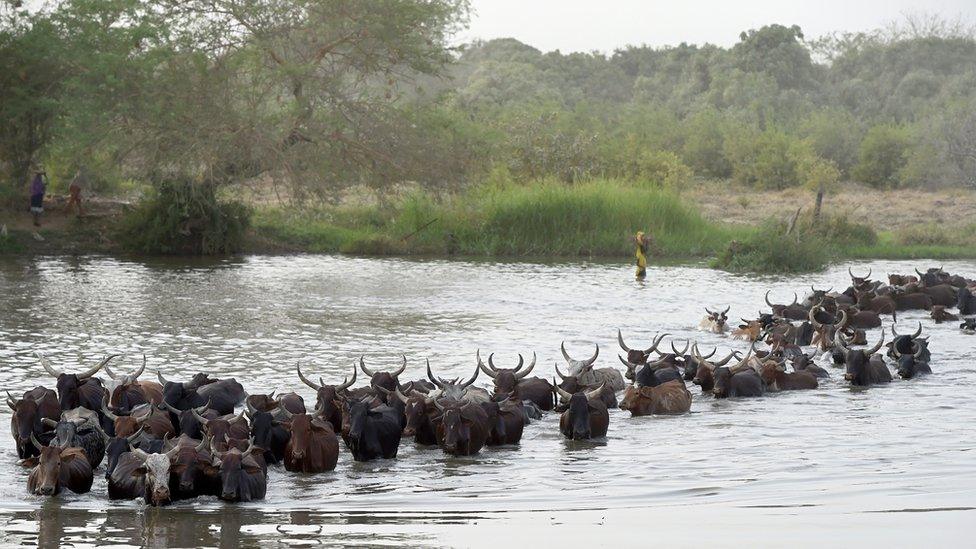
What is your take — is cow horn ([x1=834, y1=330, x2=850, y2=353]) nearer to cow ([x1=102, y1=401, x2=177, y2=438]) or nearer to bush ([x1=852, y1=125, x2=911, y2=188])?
cow ([x1=102, y1=401, x2=177, y2=438])

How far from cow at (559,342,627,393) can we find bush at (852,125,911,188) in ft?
105

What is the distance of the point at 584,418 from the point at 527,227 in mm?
A: 21825

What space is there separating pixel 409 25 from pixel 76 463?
22.8m

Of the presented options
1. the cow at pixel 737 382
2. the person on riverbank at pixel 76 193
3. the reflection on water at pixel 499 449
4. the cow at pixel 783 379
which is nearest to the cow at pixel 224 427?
the reflection on water at pixel 499 449

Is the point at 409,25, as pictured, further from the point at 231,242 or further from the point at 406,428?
the point at 406,428

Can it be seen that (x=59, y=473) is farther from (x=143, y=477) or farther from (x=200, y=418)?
(x=200, y=418)

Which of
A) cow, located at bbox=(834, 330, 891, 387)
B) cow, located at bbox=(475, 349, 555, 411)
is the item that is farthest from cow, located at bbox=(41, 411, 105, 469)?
cow, located at bbox=(834, 330, 891, 387)

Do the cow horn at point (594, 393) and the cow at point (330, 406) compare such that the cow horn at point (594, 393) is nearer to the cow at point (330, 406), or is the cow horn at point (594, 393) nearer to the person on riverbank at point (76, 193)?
the cow at point (330, 406)

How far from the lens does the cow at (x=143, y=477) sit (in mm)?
8969

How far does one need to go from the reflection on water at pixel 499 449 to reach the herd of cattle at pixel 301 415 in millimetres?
181

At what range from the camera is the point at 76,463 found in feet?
30.6

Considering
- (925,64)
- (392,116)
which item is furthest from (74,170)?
(925,64)

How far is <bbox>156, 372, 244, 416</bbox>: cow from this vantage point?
11.2 meters

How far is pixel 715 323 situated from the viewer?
62.5 feet
